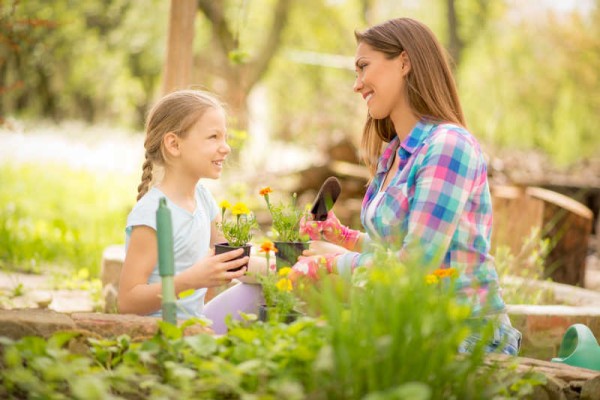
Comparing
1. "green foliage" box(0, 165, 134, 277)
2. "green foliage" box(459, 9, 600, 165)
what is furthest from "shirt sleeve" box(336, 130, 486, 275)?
"green foliage" box(459, 9, 600, 165)

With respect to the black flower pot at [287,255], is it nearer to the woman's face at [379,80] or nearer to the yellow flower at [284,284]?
the yellow flower at [284,284]

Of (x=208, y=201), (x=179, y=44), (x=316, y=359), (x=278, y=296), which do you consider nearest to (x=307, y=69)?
(x=179, y=44)

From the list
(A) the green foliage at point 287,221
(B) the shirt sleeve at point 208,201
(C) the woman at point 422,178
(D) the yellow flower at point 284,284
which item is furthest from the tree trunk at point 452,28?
(D) the yellow flower at point 284,284

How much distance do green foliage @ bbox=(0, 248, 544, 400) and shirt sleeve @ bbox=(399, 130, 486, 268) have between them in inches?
16.0

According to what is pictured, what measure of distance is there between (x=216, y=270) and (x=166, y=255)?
36 centimetres

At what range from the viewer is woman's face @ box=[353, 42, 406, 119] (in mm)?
2789

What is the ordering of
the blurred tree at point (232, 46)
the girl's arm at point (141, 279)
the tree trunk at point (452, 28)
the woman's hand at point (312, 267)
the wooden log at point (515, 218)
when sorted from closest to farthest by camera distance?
1. the woman's hand at point (312, 267)
2. the girl's arm at point (141, 279)
3. the wooden log at point (515, 218)
4. the blurred tree at point (232, 46)
5. the tree trunk at point (452, 28)

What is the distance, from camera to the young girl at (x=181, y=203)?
8.94 ft

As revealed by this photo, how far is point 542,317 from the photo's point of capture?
338cm

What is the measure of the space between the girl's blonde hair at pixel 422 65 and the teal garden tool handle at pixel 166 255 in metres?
1.10

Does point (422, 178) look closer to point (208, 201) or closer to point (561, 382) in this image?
point (561, 382)

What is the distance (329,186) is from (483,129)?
13906mm

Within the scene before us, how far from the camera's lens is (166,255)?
211 centimetres

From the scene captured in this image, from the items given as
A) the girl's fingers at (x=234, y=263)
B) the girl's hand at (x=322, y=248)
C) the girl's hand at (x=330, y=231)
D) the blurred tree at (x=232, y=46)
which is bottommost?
the girl's fingers at (x=234, y=263)
